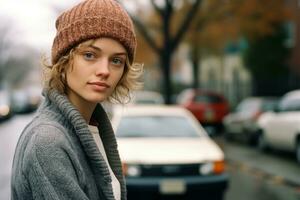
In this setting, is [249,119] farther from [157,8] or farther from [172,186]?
[172,186]

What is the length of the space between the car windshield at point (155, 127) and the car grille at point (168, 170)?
119 cm

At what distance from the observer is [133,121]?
861 centimetres

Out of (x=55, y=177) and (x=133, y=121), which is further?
(x=133, y=121)

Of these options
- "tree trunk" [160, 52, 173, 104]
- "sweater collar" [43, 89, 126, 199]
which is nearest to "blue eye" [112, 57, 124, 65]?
"sweater collar" [43, 89, 126, 199]

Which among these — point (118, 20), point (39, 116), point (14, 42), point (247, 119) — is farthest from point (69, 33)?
point (14, 42)

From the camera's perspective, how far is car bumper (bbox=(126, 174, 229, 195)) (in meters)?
6.91

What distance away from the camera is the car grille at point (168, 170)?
7.03 meters

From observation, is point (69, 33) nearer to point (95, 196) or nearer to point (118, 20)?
point (118, 20)

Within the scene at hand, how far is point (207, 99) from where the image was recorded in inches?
814

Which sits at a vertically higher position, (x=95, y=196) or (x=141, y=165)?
(x=95, y=196)

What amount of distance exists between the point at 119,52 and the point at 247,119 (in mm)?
15264

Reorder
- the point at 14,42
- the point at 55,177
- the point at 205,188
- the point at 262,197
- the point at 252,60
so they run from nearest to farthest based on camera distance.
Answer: the point at 55,177, the point at 205,188, the point at 262,197, the point at 252,60, the point at 14,42

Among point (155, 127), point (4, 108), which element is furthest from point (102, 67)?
point (4, 108)

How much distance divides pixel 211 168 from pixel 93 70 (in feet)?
18.3
